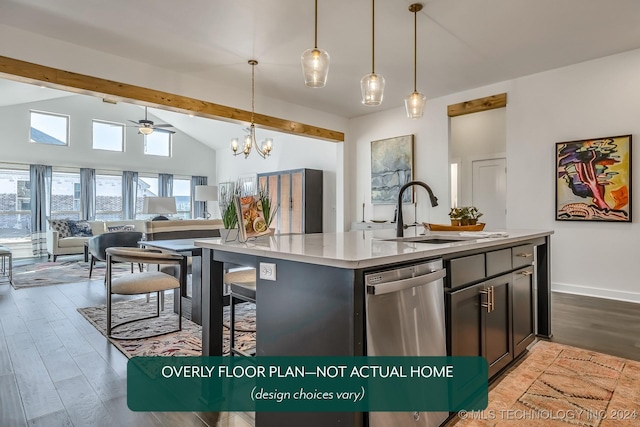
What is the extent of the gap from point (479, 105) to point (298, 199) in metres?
3.85

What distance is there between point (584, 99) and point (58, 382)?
18.6ft

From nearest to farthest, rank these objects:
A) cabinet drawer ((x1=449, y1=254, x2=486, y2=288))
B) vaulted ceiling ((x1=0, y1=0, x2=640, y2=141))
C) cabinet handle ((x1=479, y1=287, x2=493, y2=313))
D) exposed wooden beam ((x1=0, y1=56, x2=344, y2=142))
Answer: cabinet drawer ((x1=449, y1=254, x2=486, y2=288)) < cabinet handle ((x1=479, y1=287, x2=493, y2=313)) < vaulted ceiling ((x1=0, y1=0, x2=640, y2=141)) < exposed wooden beam ((x1=0, y1=56, x2=344, y2=142))

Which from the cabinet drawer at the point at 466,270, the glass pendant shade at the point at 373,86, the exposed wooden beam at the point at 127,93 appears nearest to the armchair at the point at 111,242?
the exposed wooden beam at the point at 127,93

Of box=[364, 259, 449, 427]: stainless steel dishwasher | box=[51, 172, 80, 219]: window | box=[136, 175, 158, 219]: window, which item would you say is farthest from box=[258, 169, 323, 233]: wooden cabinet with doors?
box=[364, 259, 449, 427]: stainless steel dishwasher

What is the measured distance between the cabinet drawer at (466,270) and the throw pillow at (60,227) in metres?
8.40

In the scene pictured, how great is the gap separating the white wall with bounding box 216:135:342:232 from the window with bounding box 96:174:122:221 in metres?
3.01

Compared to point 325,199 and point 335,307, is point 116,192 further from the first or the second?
point 335,307

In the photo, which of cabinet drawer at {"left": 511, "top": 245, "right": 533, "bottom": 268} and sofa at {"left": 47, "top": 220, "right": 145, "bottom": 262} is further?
sofa at {"left": 47, "top": 220, "right": 145, "bottom": 262}

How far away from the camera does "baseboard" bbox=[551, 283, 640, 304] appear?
3.94m

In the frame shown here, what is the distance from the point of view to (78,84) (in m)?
3.80

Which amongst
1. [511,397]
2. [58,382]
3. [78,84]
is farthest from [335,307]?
[78,84]

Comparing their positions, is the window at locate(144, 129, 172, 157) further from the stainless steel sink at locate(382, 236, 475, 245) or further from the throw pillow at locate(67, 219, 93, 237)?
the stainless steel sink at locate(382, 236, 475, 245)

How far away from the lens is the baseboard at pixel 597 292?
3941mm

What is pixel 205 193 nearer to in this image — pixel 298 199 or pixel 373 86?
pixel 298 199
